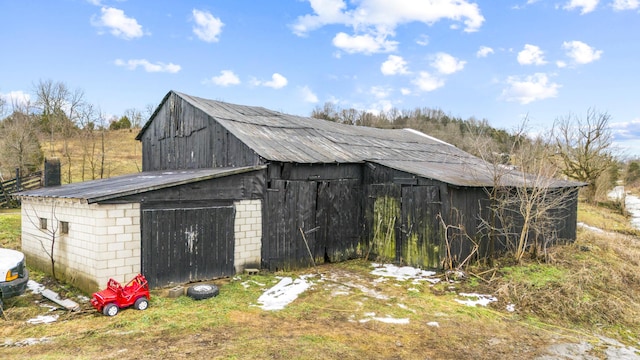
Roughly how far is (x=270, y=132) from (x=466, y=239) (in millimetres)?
7506

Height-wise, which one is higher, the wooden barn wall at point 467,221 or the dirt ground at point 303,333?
the wooden barn wall at point 467,221

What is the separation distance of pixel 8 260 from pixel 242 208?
5.20m

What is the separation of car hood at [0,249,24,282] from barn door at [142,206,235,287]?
7.84 feet

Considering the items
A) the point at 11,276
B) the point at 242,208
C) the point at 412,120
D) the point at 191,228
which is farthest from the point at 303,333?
the point at 412,120

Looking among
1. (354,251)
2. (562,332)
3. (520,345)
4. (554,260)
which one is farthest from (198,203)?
(554,260)

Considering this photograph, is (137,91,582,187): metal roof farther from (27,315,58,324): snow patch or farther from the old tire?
(27,315,58,324): snow patch

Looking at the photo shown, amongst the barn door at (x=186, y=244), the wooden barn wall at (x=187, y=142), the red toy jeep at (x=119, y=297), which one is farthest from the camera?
the wooden barn wall at (x=187, y=142)

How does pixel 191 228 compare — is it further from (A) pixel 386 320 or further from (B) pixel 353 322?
(A) pixel 386 320

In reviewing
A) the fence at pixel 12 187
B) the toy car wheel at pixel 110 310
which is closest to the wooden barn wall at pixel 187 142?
the toy car wheel at pixel 110 310

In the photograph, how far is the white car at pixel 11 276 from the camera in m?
7.58

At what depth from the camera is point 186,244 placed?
9750mm

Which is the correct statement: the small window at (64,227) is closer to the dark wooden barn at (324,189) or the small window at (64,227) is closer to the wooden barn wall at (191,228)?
the wooden barn wall at (191,228)

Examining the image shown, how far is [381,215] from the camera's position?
1303 centimetres

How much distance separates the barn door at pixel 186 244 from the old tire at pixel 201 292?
0.93m
